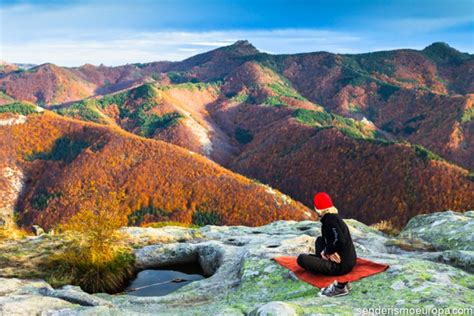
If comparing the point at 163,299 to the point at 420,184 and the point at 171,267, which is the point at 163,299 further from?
the point at 420,184

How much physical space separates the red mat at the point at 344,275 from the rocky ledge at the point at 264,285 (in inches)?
8.8

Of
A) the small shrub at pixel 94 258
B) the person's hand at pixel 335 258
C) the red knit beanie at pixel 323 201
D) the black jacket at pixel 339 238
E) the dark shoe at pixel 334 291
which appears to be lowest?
the small shrub at pixel 94 258

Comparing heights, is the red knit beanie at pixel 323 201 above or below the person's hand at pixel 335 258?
above

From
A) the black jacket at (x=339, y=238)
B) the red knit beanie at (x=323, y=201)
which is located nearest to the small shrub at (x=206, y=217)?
the black jacket at (x=339, y=238)

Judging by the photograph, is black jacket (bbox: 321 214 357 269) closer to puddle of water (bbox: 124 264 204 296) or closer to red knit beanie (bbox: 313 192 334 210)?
red knit beanie (bbox: 313 192 334 210)

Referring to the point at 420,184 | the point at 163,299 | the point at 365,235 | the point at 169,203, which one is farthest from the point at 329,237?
the point at 420,184

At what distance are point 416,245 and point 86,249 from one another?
51.8ft

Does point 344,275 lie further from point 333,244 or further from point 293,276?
point 293,276

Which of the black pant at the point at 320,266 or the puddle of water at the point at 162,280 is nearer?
the black pant at the point at 320,266

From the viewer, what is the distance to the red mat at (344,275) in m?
12.7

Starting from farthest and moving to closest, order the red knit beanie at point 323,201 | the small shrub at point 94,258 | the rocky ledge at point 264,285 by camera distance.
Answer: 1. the small shrub at point 94,258
2. the red knit beanie at point 323,201
3. the rocky ledge at point 264,285

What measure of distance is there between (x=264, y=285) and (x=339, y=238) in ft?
9.87

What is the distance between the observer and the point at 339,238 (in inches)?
511

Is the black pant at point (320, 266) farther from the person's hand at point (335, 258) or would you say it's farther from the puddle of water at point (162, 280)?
the puddle of water at point (162, 280)
